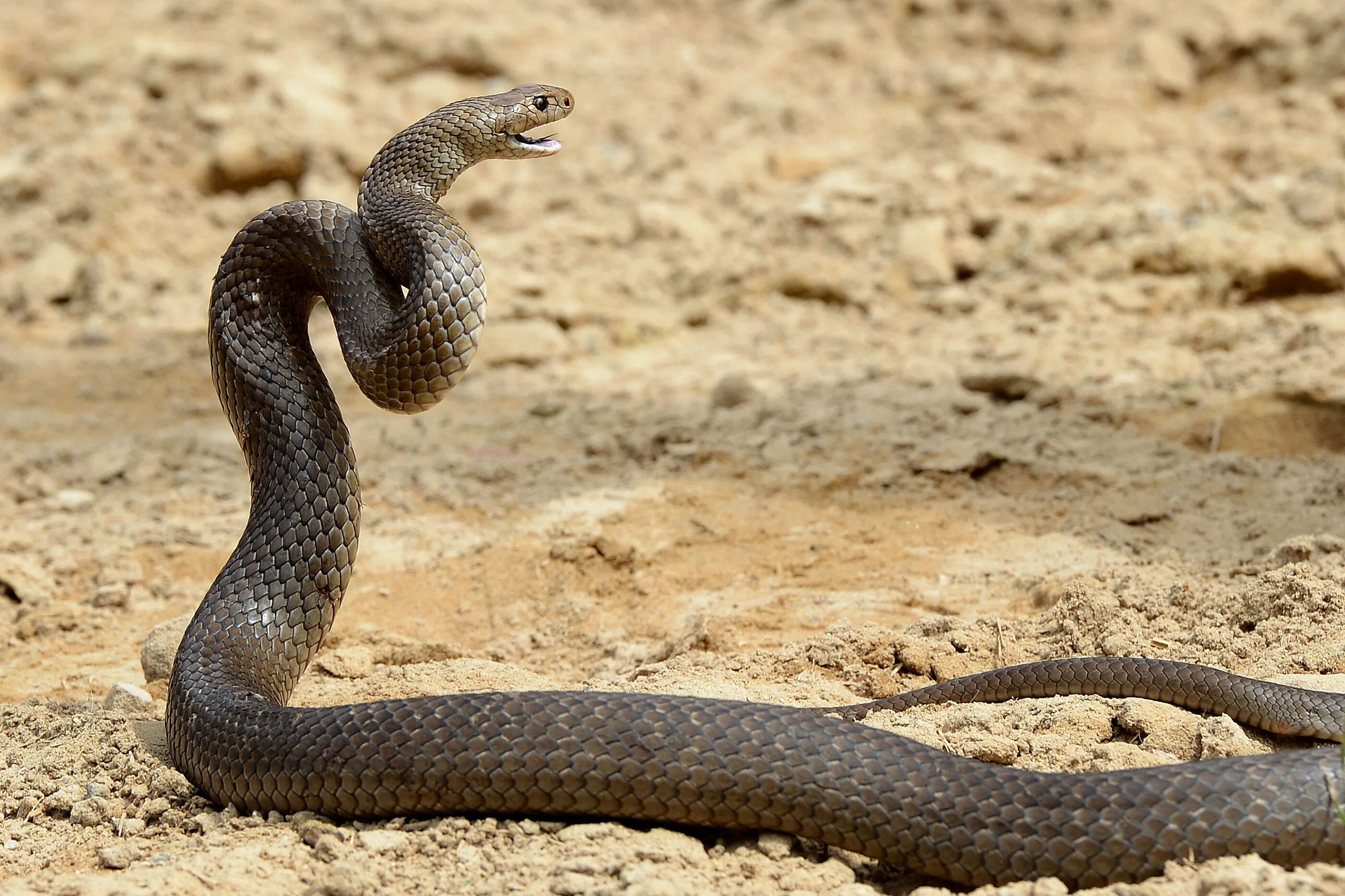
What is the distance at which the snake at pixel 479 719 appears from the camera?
129 inches

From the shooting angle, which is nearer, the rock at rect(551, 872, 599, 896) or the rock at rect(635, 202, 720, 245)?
the rock at rect(551, 872, 599, 896)

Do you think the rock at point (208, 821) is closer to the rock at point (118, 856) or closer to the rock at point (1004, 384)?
the rock at point (118, 856)

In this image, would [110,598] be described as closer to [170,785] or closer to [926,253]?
[170,785]

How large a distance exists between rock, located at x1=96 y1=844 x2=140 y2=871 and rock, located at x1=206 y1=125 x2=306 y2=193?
8.58 meters

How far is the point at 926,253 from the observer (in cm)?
973

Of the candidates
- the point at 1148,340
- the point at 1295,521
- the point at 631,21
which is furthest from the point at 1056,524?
the point at 631,21

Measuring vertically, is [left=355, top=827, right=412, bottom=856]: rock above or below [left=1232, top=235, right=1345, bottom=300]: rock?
below

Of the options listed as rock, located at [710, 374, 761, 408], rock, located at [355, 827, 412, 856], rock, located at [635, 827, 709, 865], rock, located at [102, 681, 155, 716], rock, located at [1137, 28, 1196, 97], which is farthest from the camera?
rock, located at [1137, 28, 1196, 97]

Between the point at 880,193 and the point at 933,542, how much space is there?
4.95m

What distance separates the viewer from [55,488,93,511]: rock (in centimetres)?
724

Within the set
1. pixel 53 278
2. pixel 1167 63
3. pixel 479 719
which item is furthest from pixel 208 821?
pixel 1167 63

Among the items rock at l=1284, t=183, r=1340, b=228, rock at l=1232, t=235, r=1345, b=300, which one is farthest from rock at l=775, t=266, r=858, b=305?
rock at l=1284, t=183, r=1340, b=228

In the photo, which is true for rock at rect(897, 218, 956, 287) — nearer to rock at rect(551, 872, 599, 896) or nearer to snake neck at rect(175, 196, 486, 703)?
snake neck at rect(175, 196, 486, 703)

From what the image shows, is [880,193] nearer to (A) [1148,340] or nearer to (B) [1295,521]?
(A) [1148,340]
